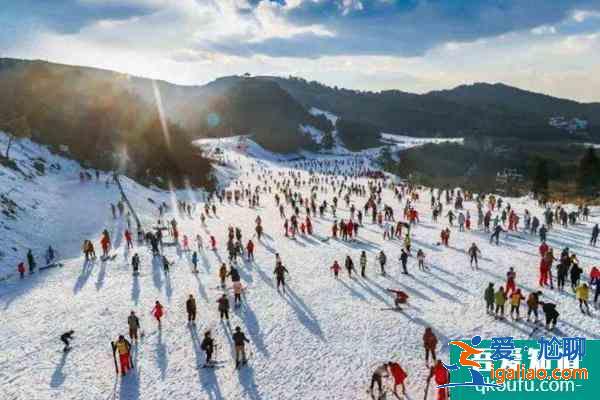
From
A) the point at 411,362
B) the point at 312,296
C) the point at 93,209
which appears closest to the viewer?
the point at 411,362

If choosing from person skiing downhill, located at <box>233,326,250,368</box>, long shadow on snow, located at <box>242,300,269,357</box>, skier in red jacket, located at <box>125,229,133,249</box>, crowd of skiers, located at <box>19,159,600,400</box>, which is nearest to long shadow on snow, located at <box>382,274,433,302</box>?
crowd of skiers, located at <box>19,159,600,400</box>

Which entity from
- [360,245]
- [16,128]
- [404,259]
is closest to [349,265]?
[404,259]

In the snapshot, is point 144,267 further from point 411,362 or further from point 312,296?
point 411,362

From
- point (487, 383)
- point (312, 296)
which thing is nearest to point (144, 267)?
point (312, 296)

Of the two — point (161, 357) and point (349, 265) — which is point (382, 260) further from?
point (161, 357)

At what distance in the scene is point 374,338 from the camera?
14383mm

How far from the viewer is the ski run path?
12242 mm

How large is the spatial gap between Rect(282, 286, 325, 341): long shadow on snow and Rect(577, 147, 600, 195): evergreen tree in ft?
194

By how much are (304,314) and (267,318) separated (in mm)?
1359

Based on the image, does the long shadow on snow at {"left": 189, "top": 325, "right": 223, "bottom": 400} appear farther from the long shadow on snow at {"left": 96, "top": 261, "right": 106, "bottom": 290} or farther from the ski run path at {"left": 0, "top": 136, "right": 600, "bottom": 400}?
the long shadow on snow at {"left": 96, "top": 261, "right": 106, "bottom": 290}

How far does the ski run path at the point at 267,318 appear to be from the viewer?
40.2ft

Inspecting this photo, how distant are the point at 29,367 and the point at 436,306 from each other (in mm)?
13418

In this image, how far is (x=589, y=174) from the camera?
2473 inches

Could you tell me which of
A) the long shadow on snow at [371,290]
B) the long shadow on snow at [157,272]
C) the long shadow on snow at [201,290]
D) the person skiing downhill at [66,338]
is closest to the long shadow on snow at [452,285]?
the long shadow on snow at [371,290]
